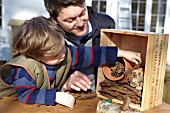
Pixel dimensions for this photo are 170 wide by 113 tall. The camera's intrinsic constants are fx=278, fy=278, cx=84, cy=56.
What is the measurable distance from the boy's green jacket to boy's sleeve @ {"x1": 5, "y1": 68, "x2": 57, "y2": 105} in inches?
0.9

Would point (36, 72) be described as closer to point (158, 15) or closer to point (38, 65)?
point (38, 65)

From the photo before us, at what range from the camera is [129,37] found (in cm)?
132

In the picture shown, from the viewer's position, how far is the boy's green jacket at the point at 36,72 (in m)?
1.16

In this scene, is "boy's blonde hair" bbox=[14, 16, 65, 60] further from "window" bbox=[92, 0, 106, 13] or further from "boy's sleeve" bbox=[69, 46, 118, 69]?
"window" bbox=[92, 0, 106, 13]

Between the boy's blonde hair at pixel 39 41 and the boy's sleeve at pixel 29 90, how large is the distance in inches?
3.4

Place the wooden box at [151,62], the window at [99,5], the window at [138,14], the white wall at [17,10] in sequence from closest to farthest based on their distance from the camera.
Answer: the wooden box at [151,62]
the white wall at [17,10]
the window at [99,5]
the window at [138,14]

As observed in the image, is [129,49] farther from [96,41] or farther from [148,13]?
[148,13]

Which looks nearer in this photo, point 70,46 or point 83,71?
point 70,46

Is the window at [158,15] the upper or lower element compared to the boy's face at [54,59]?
upper

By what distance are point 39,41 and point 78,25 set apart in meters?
0.24

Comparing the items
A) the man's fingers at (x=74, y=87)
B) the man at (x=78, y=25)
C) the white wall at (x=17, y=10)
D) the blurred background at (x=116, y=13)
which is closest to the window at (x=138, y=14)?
the blurred background at (x=116, y=13)

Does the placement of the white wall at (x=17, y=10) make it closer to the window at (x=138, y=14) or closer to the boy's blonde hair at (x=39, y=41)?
the window at (x=138, y=14)

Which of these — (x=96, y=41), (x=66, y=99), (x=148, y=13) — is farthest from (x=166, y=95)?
(x=66, y=99)

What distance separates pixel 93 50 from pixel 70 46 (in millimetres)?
112
